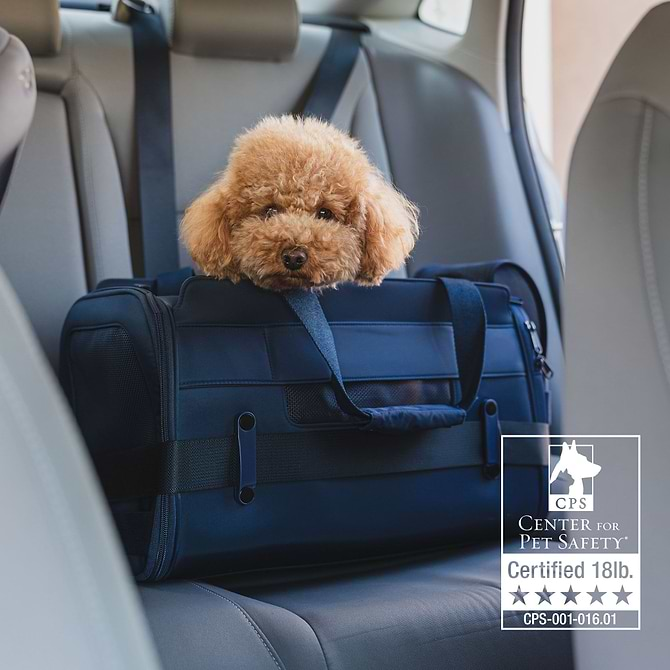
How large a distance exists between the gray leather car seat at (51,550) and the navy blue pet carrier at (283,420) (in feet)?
2.04

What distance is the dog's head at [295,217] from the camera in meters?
1.16

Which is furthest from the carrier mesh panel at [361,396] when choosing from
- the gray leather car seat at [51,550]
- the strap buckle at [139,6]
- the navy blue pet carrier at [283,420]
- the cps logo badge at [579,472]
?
the strap buckle at [139,6]

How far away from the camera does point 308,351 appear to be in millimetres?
1179

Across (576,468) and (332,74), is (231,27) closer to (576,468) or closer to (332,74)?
(332,74)

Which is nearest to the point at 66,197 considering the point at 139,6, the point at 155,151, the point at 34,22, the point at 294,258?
the point at 155,151

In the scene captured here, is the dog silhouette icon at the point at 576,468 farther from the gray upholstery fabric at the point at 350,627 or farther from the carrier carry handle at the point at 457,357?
the carrier carry handle at the point at 457,357

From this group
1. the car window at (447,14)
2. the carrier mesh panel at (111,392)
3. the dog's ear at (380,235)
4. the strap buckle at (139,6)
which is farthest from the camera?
the car window at (447,14)

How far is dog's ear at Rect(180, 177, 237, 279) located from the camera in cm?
119

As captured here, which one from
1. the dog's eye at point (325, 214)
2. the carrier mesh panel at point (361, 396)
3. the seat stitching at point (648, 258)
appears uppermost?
the seat stitching at point (648, 258)

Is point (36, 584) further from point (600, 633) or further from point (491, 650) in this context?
point (491, 650)

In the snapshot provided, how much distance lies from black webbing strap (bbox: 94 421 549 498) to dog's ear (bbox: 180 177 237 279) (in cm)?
24

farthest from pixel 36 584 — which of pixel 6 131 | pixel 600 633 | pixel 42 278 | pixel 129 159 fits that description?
pixel 129 159

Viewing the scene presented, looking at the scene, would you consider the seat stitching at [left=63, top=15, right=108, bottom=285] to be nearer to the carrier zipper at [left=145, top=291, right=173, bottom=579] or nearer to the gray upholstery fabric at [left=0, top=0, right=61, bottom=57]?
the gray upholstery fabric at [left=0, top=0, right=61, bottom=57]

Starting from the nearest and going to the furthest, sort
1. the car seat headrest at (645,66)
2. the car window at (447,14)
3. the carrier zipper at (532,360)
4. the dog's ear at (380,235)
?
1. the car seat headrest at (645,66)
2. the dog's ear at (380,235)
3. the carrier zipper at (532,360)
4. the car window at (447,14)
